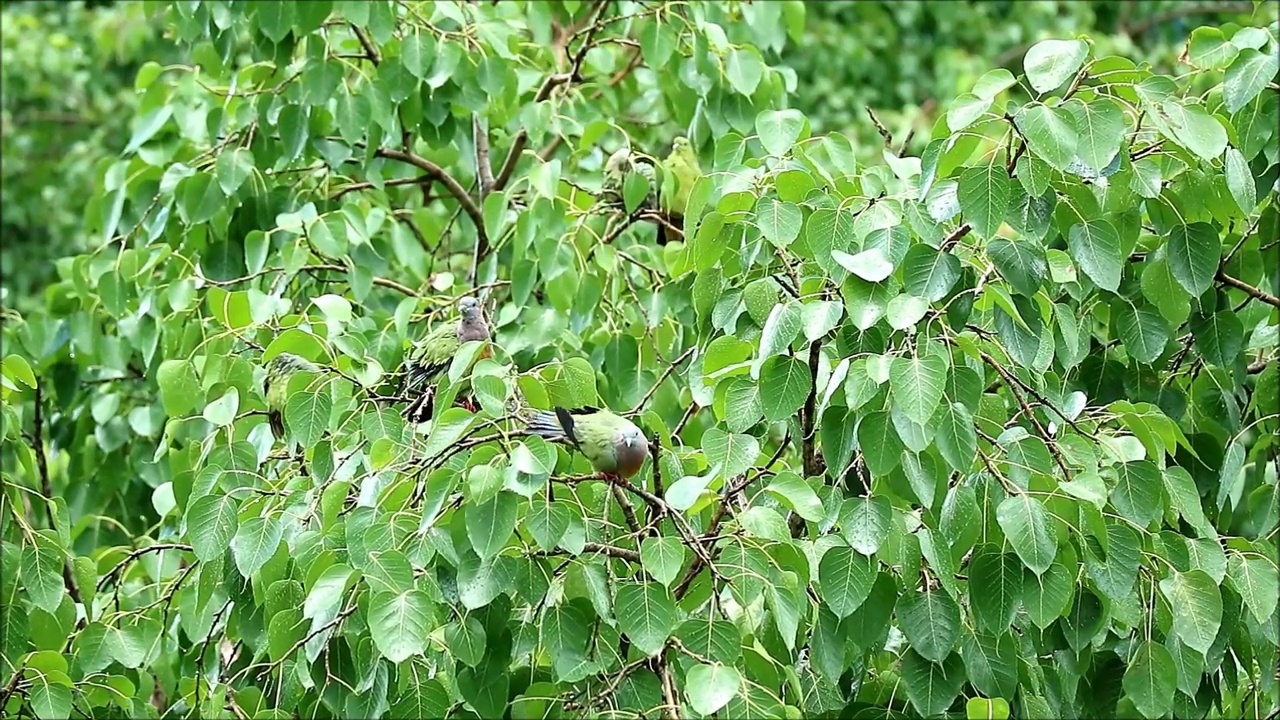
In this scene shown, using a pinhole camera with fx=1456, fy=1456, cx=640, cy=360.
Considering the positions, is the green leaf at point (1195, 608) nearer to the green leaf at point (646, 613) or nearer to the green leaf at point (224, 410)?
the green leaf at point (646, 613)

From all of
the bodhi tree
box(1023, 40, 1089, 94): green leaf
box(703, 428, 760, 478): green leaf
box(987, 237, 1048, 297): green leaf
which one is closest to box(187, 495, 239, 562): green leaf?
the bodhi tree

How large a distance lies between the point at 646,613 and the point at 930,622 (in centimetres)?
31

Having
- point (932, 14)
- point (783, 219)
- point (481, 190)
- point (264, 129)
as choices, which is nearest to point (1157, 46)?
point (932, 14)

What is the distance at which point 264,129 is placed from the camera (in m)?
2.62

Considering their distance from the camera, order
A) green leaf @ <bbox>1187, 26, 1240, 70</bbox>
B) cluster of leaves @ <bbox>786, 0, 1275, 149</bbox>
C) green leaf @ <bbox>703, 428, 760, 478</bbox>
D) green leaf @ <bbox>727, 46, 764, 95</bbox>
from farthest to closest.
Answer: cluster of leaves @ <bbox>786, 0, 1275, 149</bbox> → green leaf @ <bbox>727, 46, 764, 95</bbox> → green leaf @ <bbox>1187, 26, 1240, 70</bbox> → green leaf @ <bbox>703, 428, 760, 478</bbox>

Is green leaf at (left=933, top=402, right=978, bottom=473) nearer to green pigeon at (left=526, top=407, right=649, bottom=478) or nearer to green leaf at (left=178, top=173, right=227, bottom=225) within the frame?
green pigeon at (left=526, top=407, right=649, bottom=478)

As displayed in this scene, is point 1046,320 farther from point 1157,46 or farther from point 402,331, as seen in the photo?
point 1157,46

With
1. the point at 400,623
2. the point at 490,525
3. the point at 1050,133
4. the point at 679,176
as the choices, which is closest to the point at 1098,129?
the point at 1050,133

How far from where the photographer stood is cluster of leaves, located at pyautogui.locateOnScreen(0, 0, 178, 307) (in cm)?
521

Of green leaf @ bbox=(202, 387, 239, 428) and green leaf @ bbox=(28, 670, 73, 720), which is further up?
green leaf @ bbox=(202, 387, 239, 428)

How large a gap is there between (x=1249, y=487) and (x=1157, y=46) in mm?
4270

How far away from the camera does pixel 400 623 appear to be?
1.43 metres

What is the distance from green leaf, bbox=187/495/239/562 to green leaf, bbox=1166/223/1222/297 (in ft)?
3.86

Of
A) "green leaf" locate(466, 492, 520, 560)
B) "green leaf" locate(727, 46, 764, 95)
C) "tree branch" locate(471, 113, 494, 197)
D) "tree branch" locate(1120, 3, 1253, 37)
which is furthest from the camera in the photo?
"tree branch" locate(1120, 3, 1253, 37)
